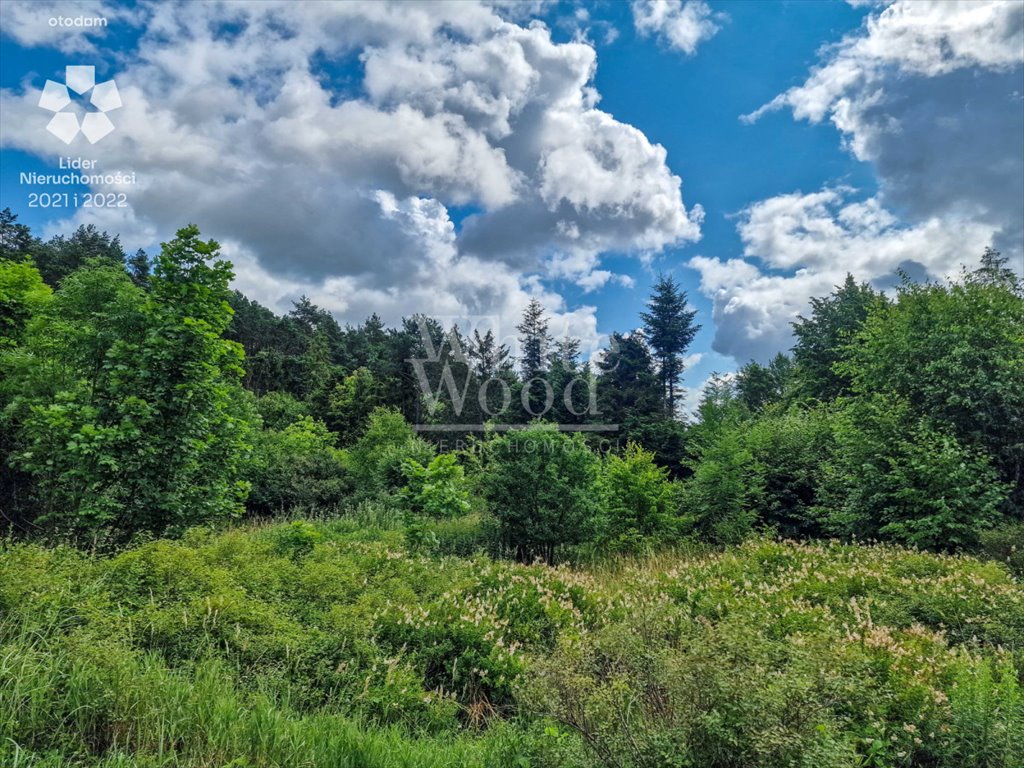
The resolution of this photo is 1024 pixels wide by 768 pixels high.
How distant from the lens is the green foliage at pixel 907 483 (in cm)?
812

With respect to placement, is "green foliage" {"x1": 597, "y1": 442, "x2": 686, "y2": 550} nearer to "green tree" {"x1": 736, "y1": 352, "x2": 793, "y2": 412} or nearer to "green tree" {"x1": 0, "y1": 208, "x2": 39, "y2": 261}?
"green tree" {"x1": 736, "y1": 352, "x2": 793, "y2": 412}

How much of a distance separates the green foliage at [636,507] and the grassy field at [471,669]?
495 centimetres

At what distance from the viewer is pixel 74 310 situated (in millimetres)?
6992

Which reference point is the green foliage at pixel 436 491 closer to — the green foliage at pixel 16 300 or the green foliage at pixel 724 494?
the green foliage at pixel 724 494

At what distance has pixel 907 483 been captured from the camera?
868 centimetres

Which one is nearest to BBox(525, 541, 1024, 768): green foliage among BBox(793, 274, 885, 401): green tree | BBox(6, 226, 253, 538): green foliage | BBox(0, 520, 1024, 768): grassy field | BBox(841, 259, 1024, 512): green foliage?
BBox(0, 520, 1024, 768): grassy field

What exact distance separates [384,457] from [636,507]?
292 inches

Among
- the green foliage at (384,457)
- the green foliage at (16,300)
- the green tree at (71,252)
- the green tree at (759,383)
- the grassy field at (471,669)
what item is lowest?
the grassy field at (471,669)

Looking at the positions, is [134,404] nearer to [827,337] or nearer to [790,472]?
[790,472]

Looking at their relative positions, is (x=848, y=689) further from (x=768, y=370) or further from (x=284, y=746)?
(x=768, y=370)

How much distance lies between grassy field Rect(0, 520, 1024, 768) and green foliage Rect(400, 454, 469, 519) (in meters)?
4.39

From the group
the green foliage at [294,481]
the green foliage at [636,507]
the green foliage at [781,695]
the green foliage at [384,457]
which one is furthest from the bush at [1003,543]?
the green foliage at [294,481]

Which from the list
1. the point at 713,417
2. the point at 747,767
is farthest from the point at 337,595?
the point at 713,417

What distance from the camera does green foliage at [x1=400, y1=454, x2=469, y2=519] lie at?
10070mm
